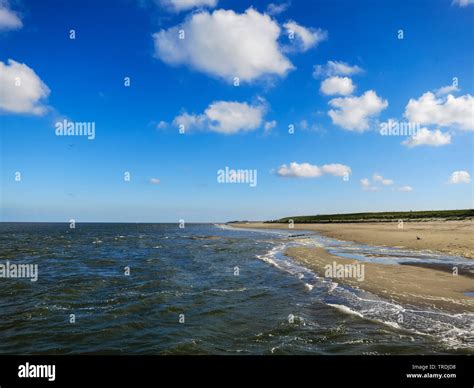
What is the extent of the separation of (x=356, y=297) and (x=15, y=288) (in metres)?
18.3

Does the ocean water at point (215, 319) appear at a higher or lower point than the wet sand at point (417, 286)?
lower

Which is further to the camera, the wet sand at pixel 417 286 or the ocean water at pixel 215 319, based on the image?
the wet sand at pixel 417 286

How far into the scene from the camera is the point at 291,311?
14.4 m

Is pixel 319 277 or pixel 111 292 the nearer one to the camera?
pixel 111 292

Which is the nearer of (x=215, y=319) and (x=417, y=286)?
(x=215, y=319)

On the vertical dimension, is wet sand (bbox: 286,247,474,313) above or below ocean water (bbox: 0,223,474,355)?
above

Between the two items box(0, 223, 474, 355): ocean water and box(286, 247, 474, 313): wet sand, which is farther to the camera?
box(286, 247, 474, 313): wet sand

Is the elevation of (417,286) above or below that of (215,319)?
above
